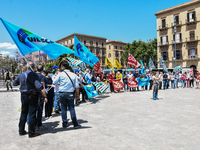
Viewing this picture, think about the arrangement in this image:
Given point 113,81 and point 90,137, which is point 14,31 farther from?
point 113,81

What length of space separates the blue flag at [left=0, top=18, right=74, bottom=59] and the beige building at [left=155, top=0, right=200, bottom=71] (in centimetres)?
3580

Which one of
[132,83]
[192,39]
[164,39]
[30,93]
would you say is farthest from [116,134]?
[164,39]

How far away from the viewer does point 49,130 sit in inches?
184

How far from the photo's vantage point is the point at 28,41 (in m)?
5.14

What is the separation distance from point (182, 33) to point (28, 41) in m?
42.8

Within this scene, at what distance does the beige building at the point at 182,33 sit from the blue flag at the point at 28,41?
3580 cm

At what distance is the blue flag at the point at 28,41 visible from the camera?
16.3 ft

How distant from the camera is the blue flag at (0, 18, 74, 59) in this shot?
4957mm

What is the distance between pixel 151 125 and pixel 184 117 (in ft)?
5.09

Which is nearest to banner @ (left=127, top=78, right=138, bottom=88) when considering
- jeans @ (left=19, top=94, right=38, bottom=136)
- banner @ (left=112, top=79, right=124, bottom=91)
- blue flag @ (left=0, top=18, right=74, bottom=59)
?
banner @ (left=112, top=79, right=124, bottom=91)

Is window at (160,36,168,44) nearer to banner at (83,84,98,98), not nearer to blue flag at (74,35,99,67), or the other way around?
blue flag at (74,35,99,67)

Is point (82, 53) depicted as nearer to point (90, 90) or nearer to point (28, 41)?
point (90, 90)

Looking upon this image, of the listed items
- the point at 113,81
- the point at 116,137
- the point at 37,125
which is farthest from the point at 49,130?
the point at 113,81

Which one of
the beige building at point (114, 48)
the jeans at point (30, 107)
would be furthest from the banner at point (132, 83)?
the beige building at point (114, 48)
